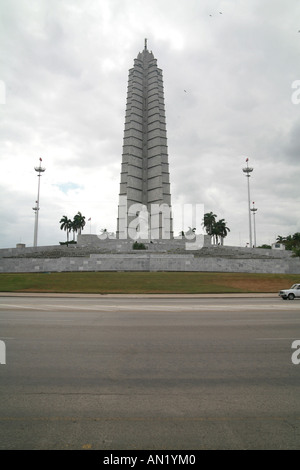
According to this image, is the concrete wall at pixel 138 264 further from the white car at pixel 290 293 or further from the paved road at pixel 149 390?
the paved road at pixel 149 390

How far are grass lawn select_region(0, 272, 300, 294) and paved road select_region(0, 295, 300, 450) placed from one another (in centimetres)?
1950

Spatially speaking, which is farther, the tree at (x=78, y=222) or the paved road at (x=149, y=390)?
the tree at (x=78, y=222)

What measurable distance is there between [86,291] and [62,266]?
56.9ft

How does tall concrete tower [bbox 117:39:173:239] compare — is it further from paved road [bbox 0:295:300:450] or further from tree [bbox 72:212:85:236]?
paved road [bbox 0:295:300:450]

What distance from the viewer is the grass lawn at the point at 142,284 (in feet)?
95.9

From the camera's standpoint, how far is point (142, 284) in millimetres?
32188

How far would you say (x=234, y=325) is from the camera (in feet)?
35.7

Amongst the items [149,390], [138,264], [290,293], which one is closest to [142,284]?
[138,264]

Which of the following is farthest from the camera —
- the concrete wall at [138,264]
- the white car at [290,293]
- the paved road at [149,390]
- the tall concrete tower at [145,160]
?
the tall concrete tower at [145,160]

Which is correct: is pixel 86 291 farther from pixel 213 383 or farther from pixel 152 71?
pixel 152 71

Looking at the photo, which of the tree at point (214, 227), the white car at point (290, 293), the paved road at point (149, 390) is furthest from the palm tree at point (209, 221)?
the paved road at point (149, 390)

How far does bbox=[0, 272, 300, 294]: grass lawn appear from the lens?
29.2 m

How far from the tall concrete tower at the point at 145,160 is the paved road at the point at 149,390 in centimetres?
7055

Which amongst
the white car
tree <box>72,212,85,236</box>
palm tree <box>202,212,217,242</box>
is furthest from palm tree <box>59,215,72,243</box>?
the white car
